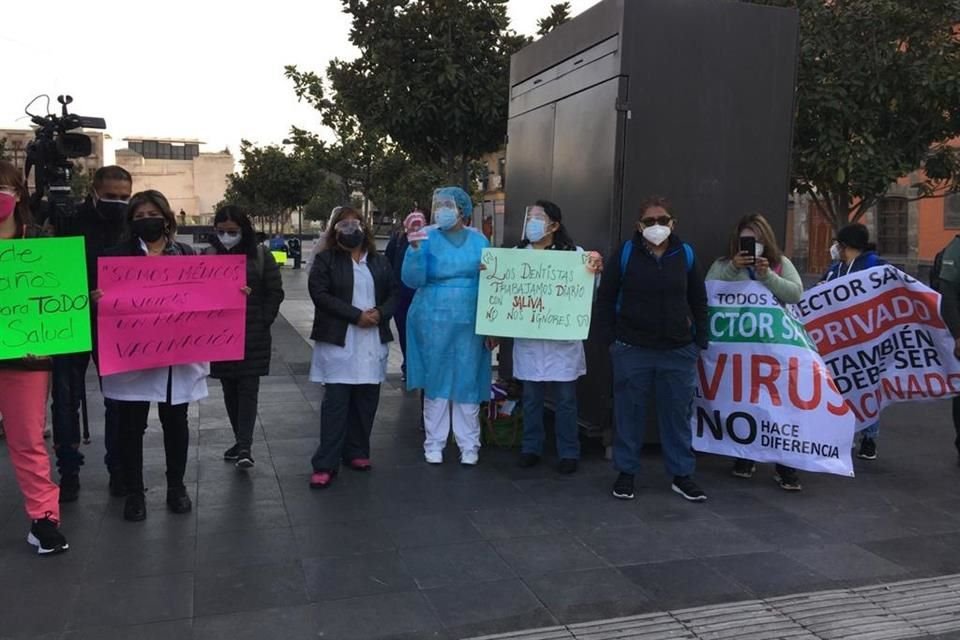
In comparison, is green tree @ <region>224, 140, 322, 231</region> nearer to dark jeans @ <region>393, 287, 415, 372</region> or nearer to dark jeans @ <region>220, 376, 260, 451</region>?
dark jeans @ <region>393, 287, 415, 372</region>

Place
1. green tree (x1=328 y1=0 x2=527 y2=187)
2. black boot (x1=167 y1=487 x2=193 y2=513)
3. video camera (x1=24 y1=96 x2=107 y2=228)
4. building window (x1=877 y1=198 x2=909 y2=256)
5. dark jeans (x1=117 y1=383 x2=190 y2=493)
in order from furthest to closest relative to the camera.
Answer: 1. building window (x1=877 y1=198 x2=909 y2=256)
2. green tree (x1=328 y1=0 x2=527 y2=187)
3. video camera (x1=24 y1=96 x2=107 y2=228)
4. black boot (x1=167 y1=487 x2=193 y2=513)
5. dark jeans (x1=117 y1=383 x2=190 y2=493)

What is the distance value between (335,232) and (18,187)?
1853 mm

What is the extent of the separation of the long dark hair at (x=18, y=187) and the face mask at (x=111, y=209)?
67cm

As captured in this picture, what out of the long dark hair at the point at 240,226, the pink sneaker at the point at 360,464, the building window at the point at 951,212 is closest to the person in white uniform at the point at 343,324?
the pink sneaker at the point at 360,464

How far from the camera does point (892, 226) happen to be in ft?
92.2

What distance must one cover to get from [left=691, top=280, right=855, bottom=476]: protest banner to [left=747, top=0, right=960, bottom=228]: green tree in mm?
4933

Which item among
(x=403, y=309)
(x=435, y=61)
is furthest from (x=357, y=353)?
(x=435, y=61)

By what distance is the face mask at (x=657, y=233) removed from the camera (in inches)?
194

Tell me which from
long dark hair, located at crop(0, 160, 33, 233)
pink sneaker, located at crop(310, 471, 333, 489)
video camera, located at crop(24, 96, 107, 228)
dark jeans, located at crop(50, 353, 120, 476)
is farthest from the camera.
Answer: video camera, located at crop(24, 96, 107, 228)

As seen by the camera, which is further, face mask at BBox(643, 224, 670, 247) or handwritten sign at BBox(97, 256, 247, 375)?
face mask at BBox(643, 224, 670, 247)

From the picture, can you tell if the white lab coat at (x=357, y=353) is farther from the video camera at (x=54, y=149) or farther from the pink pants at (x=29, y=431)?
the video camera at (x=54, y=149)

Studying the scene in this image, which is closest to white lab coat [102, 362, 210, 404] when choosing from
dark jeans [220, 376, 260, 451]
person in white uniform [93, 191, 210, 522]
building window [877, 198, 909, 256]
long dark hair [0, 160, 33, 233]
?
person in white uniform [93, 191, 210, 522]

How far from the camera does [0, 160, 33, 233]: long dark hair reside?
4.12m

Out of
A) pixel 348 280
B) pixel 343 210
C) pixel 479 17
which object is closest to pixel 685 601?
pixel 348 280
